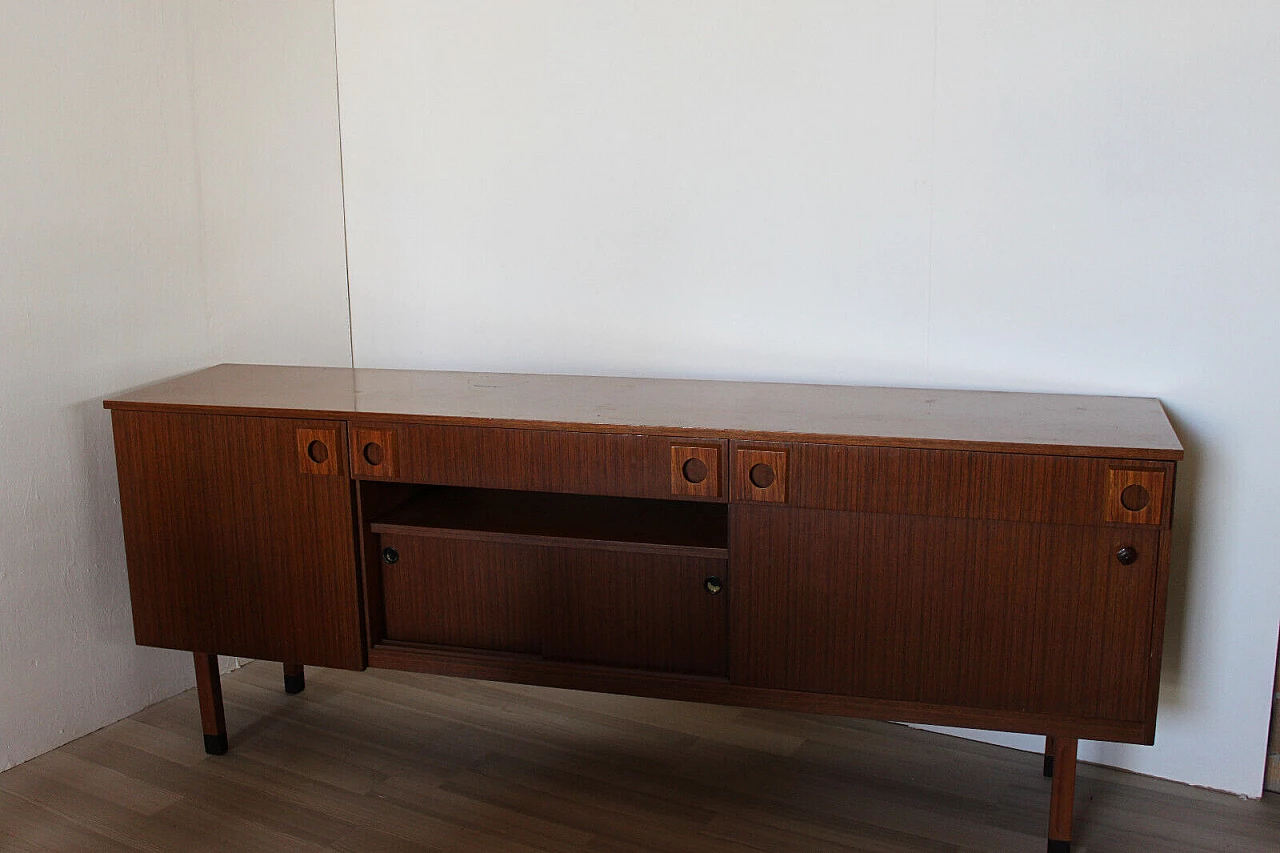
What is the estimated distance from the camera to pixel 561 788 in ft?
7.79

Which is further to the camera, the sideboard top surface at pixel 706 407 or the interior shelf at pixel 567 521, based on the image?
the interior shelf at pixel 567 521

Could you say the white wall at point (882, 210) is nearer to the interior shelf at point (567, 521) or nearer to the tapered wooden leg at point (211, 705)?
the interior shelf at point (567, 521)

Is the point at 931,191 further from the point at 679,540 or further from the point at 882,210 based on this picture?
the point at 679,540

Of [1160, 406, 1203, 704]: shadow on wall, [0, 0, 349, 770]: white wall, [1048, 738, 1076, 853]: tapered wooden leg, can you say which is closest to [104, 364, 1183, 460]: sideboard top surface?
[1160, 406, 1203, 704]: shadow on wall

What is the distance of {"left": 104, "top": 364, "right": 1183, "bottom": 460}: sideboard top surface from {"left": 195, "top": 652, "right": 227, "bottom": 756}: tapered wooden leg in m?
0.60

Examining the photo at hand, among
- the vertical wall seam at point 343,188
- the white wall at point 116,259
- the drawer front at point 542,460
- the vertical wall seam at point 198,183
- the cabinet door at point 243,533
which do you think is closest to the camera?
the drawer front at point 542,460

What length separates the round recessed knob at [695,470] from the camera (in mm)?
2047

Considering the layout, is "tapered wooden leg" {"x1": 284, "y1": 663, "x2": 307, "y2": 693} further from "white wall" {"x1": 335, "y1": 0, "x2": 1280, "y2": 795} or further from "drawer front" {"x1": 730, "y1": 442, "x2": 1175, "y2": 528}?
"drawer front" {"x1": 730, "y1": 442, "x2": 1175, "y2": 528}

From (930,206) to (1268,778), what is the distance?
134 centimetres

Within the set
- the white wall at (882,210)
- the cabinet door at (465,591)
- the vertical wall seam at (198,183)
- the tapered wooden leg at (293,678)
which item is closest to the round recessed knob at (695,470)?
the cabinet door at (465,591)

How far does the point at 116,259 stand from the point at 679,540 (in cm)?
148

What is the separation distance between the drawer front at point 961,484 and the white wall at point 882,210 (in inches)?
19.6

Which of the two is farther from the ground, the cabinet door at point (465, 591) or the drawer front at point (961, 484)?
the drawer front at point (961, 484)

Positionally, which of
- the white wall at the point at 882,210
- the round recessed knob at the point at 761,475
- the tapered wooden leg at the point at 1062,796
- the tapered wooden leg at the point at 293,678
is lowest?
the tapered wooden leg at the point at 293,678
